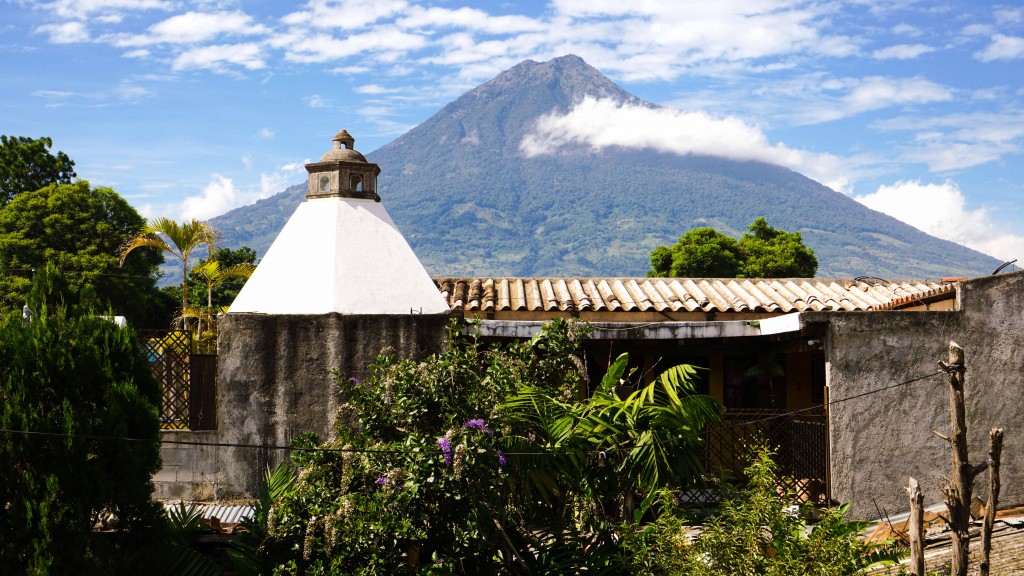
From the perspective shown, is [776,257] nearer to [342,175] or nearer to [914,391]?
[914,391]

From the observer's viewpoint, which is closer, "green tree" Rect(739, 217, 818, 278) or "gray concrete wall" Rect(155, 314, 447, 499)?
"gray concrete wall" Rect(155, 314, 447, 499)

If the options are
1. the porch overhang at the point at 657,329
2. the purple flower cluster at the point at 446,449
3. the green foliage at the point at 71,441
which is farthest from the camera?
the porch overhang at the point at 657,329

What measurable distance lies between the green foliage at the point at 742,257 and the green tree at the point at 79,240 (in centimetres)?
2284

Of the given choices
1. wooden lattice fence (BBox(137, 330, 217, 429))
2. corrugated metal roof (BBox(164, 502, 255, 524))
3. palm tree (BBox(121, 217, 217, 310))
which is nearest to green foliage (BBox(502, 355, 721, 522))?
corrugated metal roof (BBox(164, 502, 255, 524))

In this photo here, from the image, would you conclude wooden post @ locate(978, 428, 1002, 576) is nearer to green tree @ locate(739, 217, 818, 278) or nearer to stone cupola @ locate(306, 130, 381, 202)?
stone cupola @ locate(306, 130, 381, 202)

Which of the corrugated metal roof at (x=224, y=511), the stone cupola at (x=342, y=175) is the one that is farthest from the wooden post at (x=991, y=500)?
the stone cupola at (x=342, y=175)

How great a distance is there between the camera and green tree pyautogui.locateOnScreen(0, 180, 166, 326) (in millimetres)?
28984

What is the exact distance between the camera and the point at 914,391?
9133mm

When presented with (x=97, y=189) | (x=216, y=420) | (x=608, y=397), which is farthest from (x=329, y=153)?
(x=97, y=189)

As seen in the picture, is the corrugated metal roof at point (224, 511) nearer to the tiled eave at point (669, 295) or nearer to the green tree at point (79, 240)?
the tiled eave at point (669, 295)

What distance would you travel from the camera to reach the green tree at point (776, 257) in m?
41.6

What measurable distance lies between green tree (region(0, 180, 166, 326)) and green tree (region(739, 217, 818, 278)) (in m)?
26.8

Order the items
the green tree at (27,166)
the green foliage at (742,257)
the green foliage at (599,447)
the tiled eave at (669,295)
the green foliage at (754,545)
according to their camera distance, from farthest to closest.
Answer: the green foliage at (742,257)
the green tree at (27,166)
the tiled eave at (669,295)
the green foliage at (599,447)
the green foliage at (754,545)

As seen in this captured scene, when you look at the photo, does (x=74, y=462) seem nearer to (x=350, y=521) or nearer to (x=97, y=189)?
(x=350, y=521)
